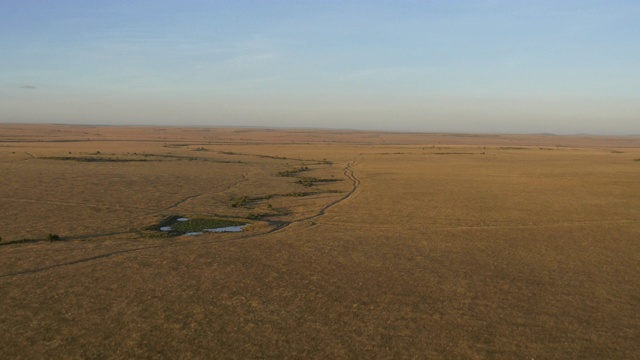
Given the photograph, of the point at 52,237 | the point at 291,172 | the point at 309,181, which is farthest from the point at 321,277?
the point at 291,172

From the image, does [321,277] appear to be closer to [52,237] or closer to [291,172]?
[52,237]

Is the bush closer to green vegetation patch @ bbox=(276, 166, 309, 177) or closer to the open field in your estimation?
the open field

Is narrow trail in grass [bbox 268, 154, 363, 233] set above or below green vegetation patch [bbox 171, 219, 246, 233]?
above

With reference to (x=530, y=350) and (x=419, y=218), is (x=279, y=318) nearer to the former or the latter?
(x=530, y=350)

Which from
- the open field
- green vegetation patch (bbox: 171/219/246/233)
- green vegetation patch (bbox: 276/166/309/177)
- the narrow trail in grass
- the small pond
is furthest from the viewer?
green vegetation patch (bbox: 276/166/309/177)

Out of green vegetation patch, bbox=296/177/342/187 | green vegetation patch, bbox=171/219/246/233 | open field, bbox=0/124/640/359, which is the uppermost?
open field, bbox=0/124/640/359

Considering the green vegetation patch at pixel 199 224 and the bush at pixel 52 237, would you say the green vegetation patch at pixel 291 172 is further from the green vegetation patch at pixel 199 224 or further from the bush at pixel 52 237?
the bush at pixel 52 237

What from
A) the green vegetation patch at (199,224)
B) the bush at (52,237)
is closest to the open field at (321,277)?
the bush at (52,237)

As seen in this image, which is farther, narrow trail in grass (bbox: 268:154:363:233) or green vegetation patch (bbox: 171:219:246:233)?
narrow trail in grass (bbox: 268:154:363:233)

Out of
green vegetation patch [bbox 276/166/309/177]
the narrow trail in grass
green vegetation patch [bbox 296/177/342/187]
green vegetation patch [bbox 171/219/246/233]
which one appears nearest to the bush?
green vegetation patch [bbox 171/219/246/233]
